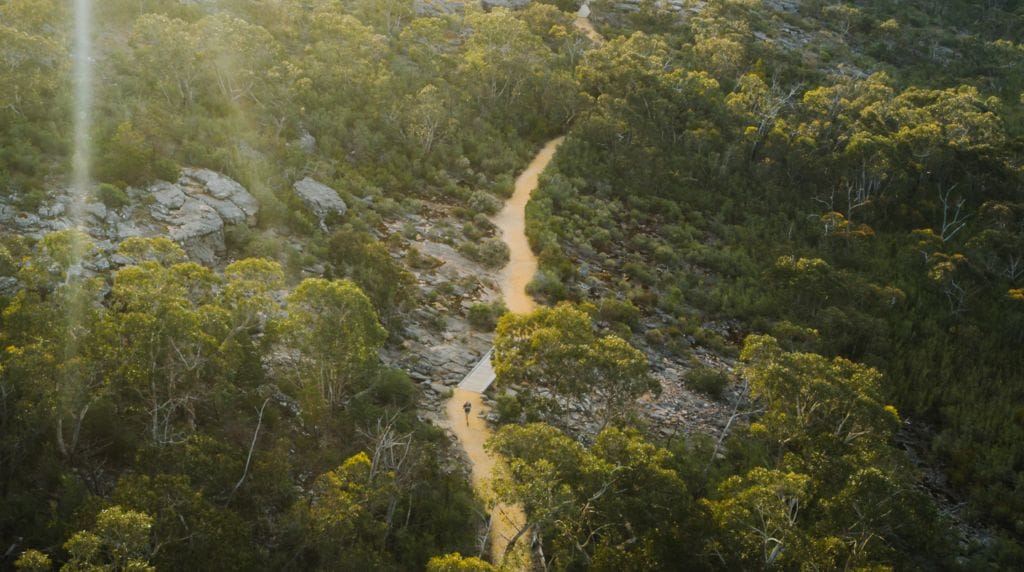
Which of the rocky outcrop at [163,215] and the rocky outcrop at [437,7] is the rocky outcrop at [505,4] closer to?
the rocky outcrop at [437,7]

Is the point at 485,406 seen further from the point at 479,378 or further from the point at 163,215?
the point at 163,215

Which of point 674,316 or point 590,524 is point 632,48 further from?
point 590,524

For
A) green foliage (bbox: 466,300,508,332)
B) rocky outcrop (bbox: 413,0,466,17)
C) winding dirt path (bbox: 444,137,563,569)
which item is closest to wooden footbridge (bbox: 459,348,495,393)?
winding dirt path (bbox: 444,137,563,569)

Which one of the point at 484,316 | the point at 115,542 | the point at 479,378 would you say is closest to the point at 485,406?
the point at 479,378

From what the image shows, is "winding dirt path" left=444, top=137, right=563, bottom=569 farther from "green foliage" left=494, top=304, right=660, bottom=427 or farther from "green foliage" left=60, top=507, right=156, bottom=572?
"green foliage" left=60, top=507, right=156, bottom=572

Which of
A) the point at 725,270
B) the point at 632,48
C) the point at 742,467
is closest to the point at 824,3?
the point at 632,48
